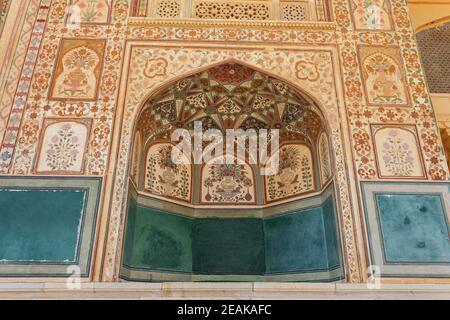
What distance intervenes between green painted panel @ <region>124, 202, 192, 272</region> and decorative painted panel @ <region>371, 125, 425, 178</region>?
292 cm

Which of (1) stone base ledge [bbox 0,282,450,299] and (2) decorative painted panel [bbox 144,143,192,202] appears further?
(2) decorative painted panel [bbox 144,143,192,202]

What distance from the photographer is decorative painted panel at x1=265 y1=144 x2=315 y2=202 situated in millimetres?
6598

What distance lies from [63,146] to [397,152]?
13.2 ft

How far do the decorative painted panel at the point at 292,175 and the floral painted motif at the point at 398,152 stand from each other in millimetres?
1248

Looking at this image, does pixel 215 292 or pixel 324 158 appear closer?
pixel 215 292

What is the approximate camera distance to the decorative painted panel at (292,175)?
6598mm

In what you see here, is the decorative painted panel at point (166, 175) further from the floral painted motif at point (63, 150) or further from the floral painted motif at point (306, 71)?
the floral painted motif at point (306, 71)

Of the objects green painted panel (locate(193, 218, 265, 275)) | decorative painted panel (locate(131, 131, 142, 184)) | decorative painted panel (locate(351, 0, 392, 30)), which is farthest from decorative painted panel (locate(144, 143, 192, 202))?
decorative painted panel (locate(351, 0, 392, 30))

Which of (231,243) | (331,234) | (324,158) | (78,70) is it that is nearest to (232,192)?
(231,243)

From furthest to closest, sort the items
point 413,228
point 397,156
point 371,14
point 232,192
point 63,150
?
point 232,192 < point 371,14 < point 397,156 < point 63,150 < point 413,228

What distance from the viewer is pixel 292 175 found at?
6.81 m

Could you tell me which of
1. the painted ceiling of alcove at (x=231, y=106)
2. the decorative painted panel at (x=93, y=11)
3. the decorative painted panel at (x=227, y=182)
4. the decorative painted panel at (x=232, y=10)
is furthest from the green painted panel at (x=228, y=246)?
the decorative painted panel at (x=93, y=11)

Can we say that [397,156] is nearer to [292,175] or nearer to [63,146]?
[292,175]

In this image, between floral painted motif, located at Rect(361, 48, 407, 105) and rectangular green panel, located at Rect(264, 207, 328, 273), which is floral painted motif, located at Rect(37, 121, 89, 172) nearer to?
rectangular green panel, located at Rect(264, 207, 328, 273)
